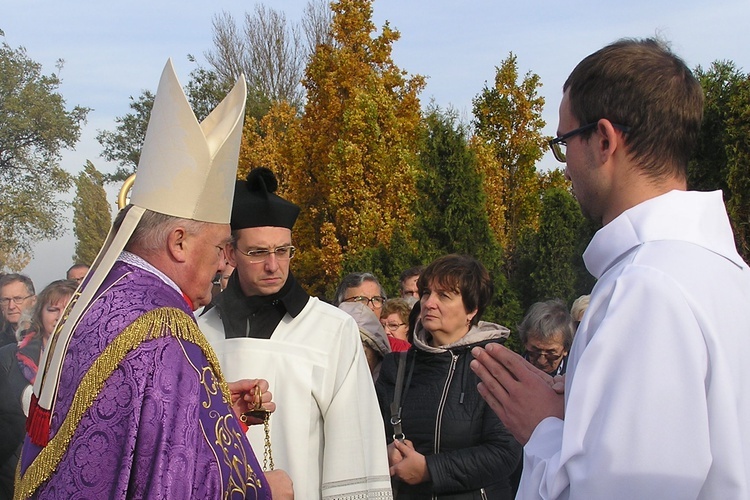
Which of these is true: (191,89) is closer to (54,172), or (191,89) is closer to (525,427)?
(54,172)

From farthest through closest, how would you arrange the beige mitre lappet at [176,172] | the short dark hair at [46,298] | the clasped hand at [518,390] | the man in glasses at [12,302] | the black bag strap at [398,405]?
the man in glasses at [12,302] < the short dark hair at [46,298] < the black bag strap at [398,405] < the beige mitre lappet at [176,172] < the clasped hand at [518,390]

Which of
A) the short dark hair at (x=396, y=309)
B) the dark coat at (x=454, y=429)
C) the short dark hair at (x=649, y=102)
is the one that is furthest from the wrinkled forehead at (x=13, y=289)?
the short dark hair at (x=649, y=102)

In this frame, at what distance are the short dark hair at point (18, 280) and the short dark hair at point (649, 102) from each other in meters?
6.11

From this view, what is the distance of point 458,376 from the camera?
437 centimetres

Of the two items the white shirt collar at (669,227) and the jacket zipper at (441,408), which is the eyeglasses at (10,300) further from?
the white shirt collar at (669,227)

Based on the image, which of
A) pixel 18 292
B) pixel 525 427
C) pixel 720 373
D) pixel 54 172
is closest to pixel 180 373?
pixel 525 427

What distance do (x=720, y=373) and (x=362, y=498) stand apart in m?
2.45

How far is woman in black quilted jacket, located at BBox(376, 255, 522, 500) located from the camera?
4.16m

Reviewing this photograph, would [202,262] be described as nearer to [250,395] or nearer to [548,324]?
[250,395]

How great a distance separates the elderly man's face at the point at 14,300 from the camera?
696cm

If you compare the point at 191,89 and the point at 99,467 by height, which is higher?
the point at 191,89

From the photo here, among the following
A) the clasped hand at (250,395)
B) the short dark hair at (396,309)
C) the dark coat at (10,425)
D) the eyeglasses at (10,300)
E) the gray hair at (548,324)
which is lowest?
the dark coat at (10,425)

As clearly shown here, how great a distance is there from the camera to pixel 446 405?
431 centimetres

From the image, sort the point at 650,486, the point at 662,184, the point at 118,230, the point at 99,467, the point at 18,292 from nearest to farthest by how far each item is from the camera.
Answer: the point at 650,486 → the point at 662,184 → the point at 99,467 → the point at 118,230 → the point at 18,292
